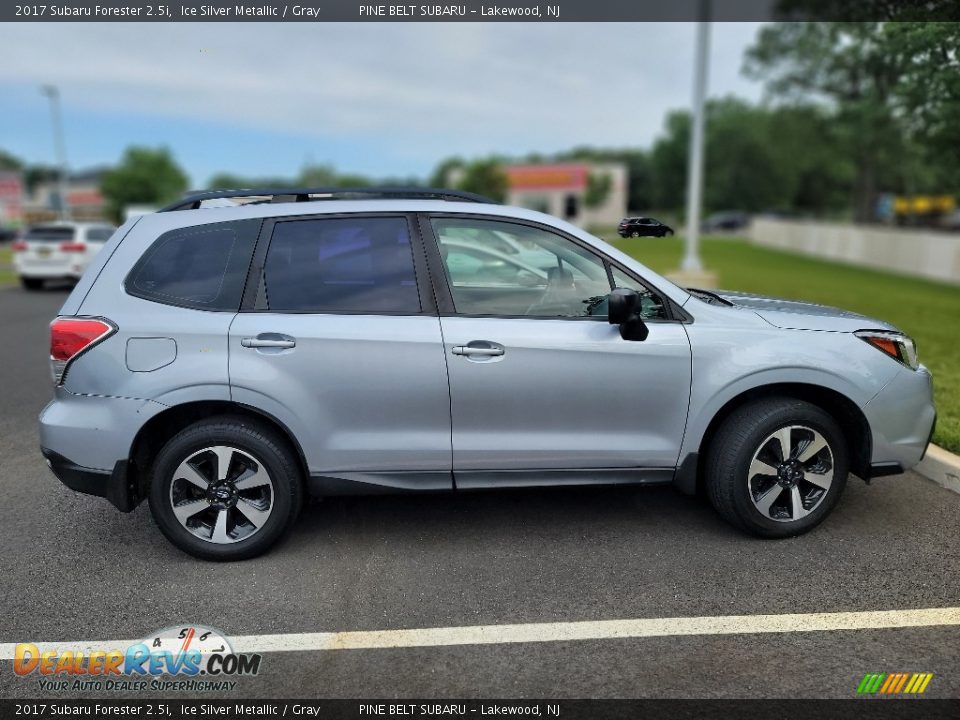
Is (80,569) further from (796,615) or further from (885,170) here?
(885,170)

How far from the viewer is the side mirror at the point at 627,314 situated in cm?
365

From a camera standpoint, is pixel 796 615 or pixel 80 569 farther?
pixel 80 569

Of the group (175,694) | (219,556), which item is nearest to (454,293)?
(219,556)

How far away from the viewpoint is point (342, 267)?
386 centimetres

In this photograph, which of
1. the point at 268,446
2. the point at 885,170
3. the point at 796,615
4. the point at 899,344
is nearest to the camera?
the point at 796,615

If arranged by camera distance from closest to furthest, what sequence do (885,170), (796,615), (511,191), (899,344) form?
(796,615) → (899,344) → (885,170) → (511,191)

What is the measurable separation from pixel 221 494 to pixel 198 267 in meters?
1.14

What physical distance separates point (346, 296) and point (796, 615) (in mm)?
2539

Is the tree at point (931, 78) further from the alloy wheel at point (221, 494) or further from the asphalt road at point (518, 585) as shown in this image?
the alloy wheel at point (221, 494)

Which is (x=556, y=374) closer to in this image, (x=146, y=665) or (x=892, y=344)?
(x=892, y=344)

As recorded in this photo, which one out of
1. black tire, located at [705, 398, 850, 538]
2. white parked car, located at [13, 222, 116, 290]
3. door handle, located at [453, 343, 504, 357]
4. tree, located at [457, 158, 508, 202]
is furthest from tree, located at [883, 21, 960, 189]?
tree, located at [457, 158, 508, 202]

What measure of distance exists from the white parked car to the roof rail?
15.4 m

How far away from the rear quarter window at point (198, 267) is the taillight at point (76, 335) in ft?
0.72
